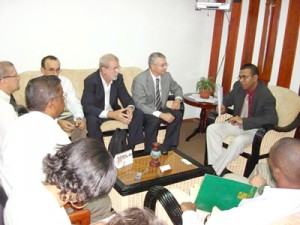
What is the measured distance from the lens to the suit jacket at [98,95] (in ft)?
11.7

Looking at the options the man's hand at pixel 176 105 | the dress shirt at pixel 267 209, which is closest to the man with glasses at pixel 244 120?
the man's hand at pixel 176 105

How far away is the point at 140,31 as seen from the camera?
4504 mm

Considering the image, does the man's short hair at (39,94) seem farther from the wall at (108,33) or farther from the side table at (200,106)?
the side table at (200,106)

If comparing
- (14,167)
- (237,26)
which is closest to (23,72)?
(14,167)

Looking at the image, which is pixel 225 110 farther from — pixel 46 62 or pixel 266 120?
pixel 46 62

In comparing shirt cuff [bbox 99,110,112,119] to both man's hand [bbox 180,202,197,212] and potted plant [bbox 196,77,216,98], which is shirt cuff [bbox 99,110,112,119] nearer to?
potted plant [bbox 196,77,216,98]

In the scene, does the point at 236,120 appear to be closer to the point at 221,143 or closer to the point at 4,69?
the point at 221,143

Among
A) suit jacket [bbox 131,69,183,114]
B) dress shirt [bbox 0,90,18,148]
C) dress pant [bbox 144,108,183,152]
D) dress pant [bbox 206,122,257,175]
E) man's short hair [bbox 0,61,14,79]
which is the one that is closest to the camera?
dress shirt [bbox 0,90,18,148]

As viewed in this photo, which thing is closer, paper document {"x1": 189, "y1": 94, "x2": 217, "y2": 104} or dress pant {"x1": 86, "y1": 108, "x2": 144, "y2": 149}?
dress pant {"x1": 86, "y1": 108, "x2": 144, "y2": 149}

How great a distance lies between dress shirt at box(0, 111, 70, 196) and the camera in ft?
5.60

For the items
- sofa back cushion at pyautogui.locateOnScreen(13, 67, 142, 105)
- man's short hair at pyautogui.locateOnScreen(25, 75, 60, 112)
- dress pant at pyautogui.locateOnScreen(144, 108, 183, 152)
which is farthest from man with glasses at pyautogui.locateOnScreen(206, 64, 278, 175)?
man's short hair at pyautogui.locateOnScreen(25, 75, 60, 112)

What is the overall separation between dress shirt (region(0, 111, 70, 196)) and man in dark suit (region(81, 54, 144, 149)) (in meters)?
1.62

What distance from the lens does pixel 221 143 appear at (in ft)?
11.6

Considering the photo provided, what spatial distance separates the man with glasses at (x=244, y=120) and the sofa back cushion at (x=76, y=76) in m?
1.27
